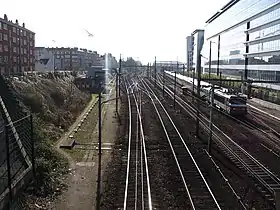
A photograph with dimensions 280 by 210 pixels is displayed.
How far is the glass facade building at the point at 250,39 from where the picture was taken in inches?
2181

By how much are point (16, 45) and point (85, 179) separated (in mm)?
62121

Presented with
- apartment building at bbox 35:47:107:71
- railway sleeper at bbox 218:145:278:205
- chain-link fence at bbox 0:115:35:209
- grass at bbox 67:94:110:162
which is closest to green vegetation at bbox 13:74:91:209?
chain-link fence at bbox 0:115:35:209

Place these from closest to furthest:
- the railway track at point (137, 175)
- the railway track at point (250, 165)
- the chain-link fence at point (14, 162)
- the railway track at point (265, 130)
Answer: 1. the chain-link fence at point (14, 162)
2. the railway track at point (137, 175)
3. the railway track at point (250, 165)
4. the railway track at point (265, 130)

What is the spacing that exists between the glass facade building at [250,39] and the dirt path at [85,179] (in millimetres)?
38983

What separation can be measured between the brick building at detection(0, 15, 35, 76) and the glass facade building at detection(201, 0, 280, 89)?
35.9 metres

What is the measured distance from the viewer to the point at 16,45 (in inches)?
2805

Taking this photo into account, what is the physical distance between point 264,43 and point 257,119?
32194mm

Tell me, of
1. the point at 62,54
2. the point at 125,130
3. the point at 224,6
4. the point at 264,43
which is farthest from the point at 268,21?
the point at 62,54

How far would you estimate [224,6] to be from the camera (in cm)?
8694

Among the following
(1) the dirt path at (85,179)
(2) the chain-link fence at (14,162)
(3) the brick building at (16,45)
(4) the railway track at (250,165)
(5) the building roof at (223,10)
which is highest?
(5) the building roof at (223,10)

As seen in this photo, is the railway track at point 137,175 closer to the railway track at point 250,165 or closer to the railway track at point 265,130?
the railway track at point 250,165

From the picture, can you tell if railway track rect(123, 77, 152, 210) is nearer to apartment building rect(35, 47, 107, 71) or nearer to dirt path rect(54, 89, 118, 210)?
dirt path rect(54, 89, 118, 210)

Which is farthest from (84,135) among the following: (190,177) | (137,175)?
(190,177)

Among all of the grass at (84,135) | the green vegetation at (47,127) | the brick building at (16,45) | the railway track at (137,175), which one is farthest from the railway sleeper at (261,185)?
the brick building at (16,45)
